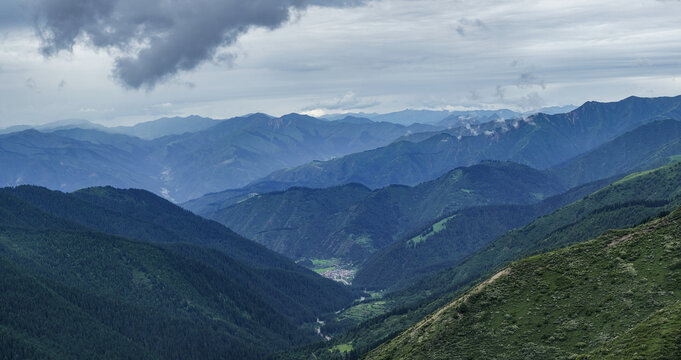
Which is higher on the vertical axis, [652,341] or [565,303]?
[652,341]

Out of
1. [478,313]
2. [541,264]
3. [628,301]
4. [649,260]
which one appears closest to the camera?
[628,301]

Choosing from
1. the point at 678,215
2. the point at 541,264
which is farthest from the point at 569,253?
the point at 678,215

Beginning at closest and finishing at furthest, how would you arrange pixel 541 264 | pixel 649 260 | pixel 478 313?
pixel 649 260 < pixel 478 313 < pixel 541 264

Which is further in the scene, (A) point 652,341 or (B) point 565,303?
(B) point 565,303

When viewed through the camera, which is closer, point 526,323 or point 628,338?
point 628,338

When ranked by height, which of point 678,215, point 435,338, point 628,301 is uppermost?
point 678,215

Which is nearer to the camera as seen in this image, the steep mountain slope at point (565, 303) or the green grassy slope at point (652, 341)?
the green grassy slope at point (652, 341)

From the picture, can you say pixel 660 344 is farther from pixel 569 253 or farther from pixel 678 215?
pixel 678 215

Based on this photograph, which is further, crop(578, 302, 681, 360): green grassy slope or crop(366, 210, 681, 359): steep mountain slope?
crop(366, 210, 681, 359): steep mountain slope
